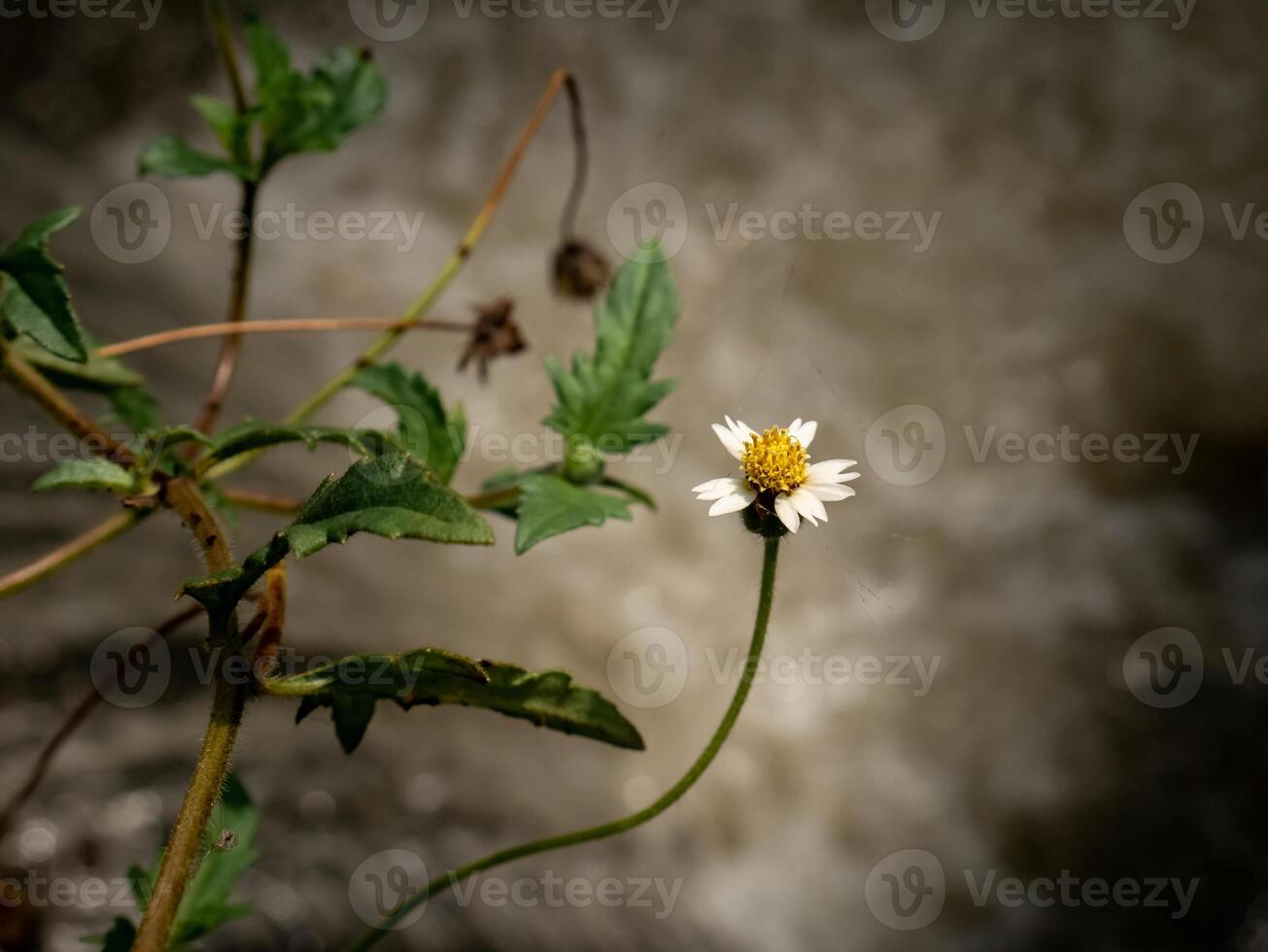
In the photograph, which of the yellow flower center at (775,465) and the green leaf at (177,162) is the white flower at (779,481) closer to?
the yellow flower center at (775,465)

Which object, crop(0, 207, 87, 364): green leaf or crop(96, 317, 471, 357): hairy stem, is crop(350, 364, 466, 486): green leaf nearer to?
crop(96, 317, 471, 357): hairy stem

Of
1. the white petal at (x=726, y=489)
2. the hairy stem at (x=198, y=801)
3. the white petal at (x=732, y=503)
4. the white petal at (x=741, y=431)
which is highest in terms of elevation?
the white petal at (x=741, y=431)

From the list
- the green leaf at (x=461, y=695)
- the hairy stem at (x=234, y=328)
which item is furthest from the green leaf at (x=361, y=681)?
the hairy stem at (x=234, y=328)

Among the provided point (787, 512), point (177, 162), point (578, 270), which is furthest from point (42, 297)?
point (578, 270)

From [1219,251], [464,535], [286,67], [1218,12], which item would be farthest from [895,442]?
[464,535]

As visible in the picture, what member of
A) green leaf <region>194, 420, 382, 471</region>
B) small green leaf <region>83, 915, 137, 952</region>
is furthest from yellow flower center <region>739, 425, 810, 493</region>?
small green leaf <region>83, 915, 137, 952</region>
